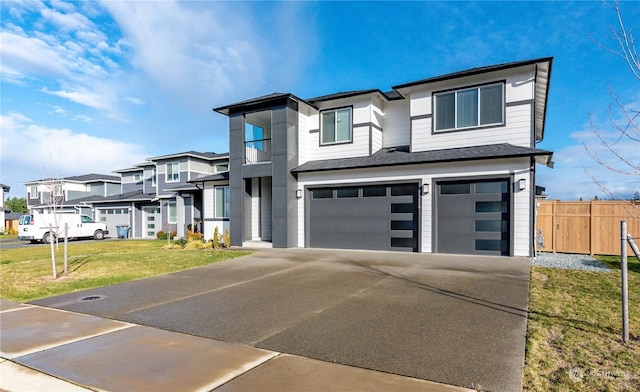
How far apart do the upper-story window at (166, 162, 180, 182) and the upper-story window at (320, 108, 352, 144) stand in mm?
13897

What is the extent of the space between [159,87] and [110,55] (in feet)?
17.1

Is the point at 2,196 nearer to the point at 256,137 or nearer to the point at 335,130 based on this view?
the point at 256,137

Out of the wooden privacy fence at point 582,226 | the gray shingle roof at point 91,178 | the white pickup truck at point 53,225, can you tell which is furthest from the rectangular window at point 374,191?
the gray shingle roof at point 91,178

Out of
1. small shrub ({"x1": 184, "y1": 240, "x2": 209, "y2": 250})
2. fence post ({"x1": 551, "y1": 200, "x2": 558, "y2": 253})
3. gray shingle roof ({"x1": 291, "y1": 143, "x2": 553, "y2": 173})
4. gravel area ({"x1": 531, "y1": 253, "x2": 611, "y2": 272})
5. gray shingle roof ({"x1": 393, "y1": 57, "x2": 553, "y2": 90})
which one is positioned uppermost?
gray shingle roof ({"x1": 393, "y1": 57, "x2": 553, "y2": 90})

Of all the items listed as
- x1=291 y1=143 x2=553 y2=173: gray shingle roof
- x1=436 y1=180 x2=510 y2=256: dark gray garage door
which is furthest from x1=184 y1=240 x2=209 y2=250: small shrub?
x1=436 y1=180 x2=510 y2=256: dark gray garage door

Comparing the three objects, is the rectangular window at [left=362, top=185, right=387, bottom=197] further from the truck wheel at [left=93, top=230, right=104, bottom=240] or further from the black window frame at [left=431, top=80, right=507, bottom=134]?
the truck wheel at [left=93, top=230, right=104, bottom=240]

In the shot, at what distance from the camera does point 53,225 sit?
2141cm

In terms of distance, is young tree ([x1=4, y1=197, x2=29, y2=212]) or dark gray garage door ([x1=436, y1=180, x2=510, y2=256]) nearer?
dark gray garage door ([x1=436, y1=180, x2=510, y2=256])

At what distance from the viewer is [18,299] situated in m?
6.92

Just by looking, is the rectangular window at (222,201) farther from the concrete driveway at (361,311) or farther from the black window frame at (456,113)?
the black window frame at (456,113)

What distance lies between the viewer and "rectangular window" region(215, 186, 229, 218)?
→ 17781 mm

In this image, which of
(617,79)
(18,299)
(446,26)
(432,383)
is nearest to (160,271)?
(18,299)

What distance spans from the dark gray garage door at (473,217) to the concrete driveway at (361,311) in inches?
57.0

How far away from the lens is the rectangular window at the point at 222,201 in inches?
700
